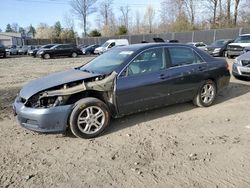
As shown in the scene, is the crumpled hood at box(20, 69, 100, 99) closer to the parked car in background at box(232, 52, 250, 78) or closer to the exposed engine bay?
the exposed engine bay

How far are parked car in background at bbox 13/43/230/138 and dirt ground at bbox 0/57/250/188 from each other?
0.32m

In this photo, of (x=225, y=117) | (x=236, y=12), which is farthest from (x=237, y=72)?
(x=236, y=12)

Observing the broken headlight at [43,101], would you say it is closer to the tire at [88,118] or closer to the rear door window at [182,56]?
the tire at [88,118]

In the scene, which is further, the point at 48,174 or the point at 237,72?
the point at 237,72

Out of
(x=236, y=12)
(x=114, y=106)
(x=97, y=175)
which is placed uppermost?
(x=236, y=12)

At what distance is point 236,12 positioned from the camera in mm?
37656

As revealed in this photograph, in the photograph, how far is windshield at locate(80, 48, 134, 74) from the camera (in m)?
4.83

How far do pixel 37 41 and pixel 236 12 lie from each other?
119 feet

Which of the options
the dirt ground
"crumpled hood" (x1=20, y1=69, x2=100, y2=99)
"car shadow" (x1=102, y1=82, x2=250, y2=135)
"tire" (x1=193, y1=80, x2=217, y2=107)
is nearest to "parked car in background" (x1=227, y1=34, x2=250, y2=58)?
"car shadow" (x1=102, y1=82, x2=250, y2=135)

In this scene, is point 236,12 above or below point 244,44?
above

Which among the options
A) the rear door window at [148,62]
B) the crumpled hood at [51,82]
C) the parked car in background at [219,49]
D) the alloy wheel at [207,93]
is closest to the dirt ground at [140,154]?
the alloy wheel at [207,93]

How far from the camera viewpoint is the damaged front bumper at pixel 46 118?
13.2 ft

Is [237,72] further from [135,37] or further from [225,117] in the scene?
[135,37]

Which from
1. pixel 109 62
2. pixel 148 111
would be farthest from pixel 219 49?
pixel 109 62
